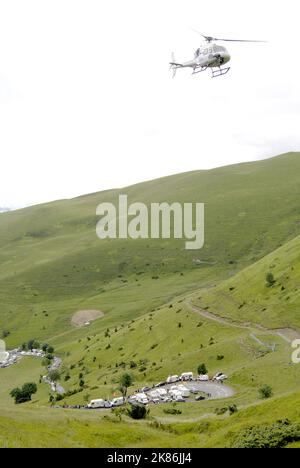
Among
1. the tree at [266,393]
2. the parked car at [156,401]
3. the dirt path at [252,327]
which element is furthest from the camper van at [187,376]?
the tree at [266,393]

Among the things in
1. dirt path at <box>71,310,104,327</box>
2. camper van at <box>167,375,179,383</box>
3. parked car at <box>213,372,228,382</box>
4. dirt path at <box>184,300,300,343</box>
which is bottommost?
dirt path at <box>71,310,104,327</box>

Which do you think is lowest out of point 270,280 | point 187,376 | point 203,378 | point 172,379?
point 172,379

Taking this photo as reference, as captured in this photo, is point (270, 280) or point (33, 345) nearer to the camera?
point (270, 280)

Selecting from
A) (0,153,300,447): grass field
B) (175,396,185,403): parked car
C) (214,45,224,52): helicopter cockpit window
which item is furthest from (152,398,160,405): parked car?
(214,45,224,52): helicopter cockpit window

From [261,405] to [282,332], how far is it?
152 feet

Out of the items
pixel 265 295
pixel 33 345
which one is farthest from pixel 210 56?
pixel 33 345

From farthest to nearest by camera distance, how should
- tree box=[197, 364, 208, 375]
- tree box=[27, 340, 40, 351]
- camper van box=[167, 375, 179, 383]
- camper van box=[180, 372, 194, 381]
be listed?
tree box=[27, 340, 40, 351] → camper van box=[167, 375, 179, 383] → camper van box=[180, 372, 194, 381] → tree box=[197, 364, 208, 375]

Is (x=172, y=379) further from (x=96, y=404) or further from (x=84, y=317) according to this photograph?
(x=84, y=317)

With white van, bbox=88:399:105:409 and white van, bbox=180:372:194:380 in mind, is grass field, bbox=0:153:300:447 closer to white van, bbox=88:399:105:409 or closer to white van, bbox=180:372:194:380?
white van, bbox=180:372:194:380

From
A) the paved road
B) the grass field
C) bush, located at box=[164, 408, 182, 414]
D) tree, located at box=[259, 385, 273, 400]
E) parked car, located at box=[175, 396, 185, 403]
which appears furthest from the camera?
parked car, located at box=[175, 396, 185, 403]

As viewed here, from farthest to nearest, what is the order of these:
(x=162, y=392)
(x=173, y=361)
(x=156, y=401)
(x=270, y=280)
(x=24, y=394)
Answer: (x=270, y=280), (x=24, y=394), (x=173, y=361), (x=162, y=392), (x=156, y=401)

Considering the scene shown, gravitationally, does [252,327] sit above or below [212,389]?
above
